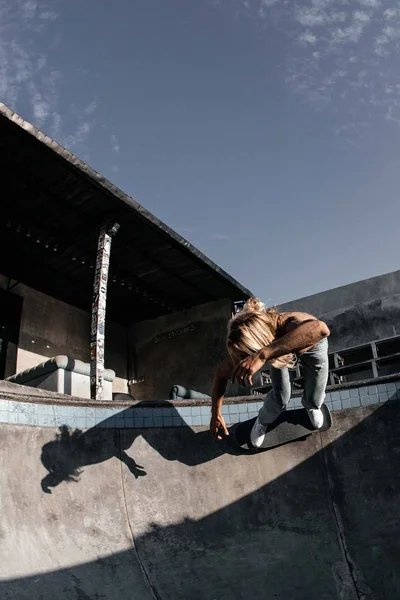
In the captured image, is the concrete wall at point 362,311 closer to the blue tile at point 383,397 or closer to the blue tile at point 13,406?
the blue tile at point 383,397

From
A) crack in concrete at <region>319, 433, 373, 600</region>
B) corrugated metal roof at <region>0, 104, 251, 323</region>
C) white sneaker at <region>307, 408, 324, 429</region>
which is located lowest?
crack in concrete at <region>319, 433, 373, 600</region>

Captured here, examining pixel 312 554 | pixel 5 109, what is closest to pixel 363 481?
pixel 312 554

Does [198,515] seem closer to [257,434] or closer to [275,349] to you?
[257,434]

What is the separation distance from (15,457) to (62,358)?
9.52 ft

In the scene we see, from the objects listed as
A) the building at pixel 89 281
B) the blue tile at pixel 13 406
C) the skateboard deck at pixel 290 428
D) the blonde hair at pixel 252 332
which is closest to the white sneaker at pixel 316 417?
the skateboard deck at pixel 290 428

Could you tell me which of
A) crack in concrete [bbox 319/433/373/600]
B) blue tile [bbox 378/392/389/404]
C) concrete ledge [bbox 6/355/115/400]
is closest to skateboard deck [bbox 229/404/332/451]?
crack in concrete [bbox 319/433/373/600]

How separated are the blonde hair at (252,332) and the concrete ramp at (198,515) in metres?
1.84

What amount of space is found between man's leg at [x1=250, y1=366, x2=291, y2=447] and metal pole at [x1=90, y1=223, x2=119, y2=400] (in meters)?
3.00

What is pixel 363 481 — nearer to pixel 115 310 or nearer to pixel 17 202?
pixel 17 202

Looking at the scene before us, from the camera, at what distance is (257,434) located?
5.52 metres

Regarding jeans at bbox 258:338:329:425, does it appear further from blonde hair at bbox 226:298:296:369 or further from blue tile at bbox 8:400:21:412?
blue tile at bbox 8:400:21:412

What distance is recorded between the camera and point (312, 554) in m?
4.83

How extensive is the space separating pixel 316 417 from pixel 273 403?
→ 60 cm

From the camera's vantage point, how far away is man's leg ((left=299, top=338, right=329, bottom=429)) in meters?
4.45
